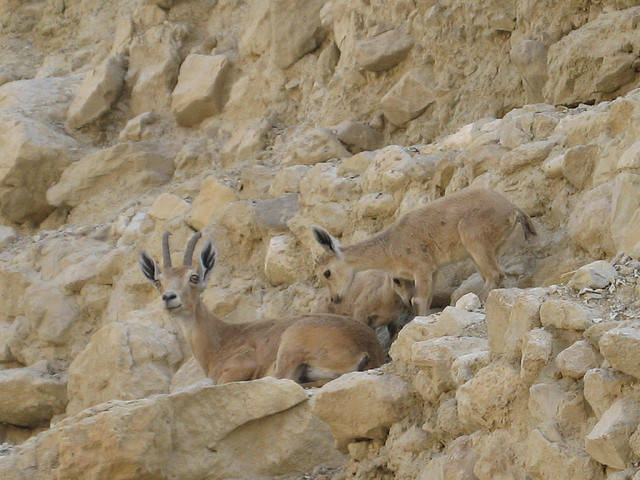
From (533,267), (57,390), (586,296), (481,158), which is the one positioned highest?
(586,296)

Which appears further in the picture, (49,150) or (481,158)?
(49,150)

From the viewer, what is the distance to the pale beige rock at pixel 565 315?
186 inches

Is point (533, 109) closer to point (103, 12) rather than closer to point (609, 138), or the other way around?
point (609, 138)

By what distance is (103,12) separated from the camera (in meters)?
18.3

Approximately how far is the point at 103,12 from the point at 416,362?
14.2 meters

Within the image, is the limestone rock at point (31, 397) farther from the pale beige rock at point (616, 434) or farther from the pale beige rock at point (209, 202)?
the pale beige rock at point (616, 434)

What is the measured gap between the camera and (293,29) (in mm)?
13875

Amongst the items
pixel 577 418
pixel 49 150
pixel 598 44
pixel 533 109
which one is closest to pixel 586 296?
pixel 577 418

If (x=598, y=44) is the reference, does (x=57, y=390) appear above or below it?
below

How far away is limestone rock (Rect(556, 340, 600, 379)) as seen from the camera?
180 inches

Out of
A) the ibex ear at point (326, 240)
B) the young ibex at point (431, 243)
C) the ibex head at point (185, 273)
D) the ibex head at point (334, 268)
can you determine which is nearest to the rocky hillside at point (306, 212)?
the young ibex at point (431, 243)

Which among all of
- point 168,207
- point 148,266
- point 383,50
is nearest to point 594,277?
point 148,266

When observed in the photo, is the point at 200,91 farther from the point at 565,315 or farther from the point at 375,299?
the point at 565,315

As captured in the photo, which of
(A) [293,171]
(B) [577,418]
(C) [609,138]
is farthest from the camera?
(A) [293,171]
